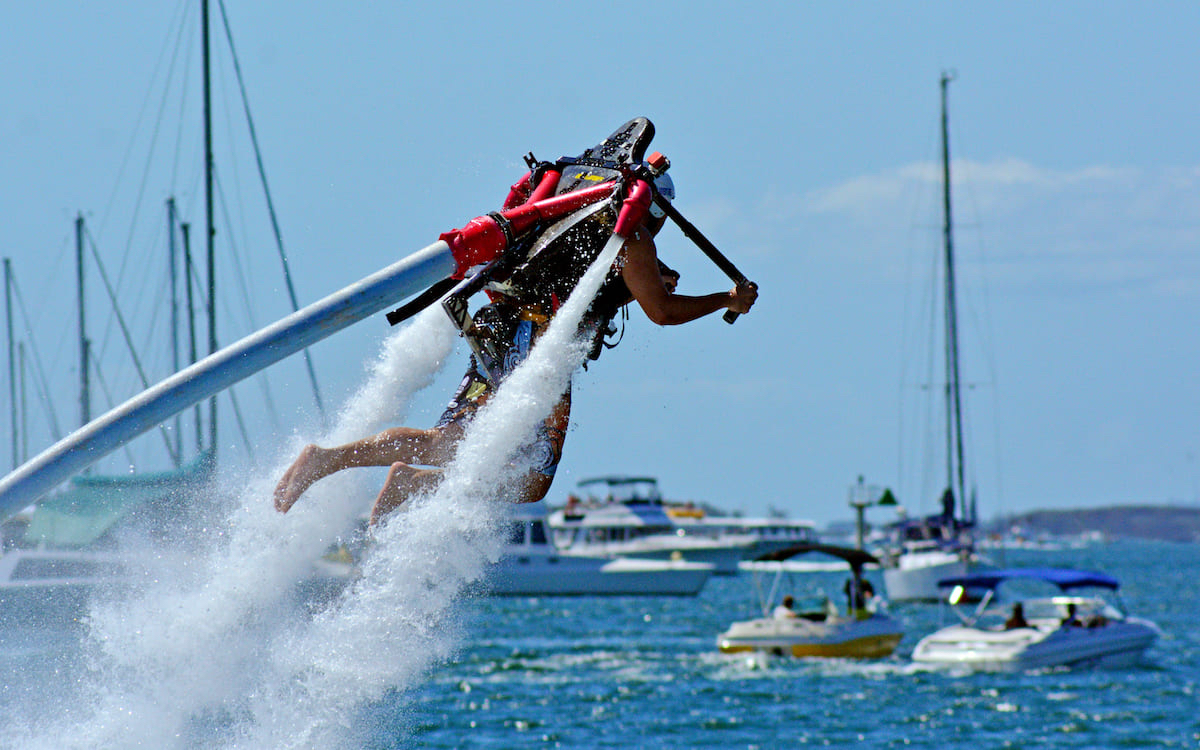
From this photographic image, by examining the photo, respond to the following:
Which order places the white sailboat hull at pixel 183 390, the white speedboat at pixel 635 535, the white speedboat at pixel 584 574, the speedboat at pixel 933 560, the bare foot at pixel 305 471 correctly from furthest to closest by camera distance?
1. the white speedboat at pixel 635 535
2. the white speedboat at pixel 584 574
3. the speedboat at pixel 933 560
4. the bare foot at pixel 305 471
5. the white sailboat hull at pixel 183 390

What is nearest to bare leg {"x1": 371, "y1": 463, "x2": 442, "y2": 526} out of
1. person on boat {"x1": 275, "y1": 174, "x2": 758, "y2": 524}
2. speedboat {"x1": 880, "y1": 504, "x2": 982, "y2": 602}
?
person on boat {"x1": 275, "y1": 174, "x2": 758, "y2": 524}

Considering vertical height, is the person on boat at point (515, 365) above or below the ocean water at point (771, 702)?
above

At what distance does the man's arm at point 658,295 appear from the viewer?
809cm

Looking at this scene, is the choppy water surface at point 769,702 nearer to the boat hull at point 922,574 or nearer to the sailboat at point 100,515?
the sailboat at point 100,515

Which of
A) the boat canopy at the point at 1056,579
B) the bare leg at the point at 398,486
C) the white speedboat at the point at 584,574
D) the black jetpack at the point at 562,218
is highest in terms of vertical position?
the black jetpack at the point at 562,218

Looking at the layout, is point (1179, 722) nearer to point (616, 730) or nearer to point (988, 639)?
point (988, 639)

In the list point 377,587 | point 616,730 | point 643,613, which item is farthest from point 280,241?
point 643,613

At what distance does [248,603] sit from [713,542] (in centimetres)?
9623

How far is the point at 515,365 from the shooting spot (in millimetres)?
8523

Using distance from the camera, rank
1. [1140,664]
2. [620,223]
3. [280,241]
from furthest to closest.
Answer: [1140,664] < [280,241] < [620,223]

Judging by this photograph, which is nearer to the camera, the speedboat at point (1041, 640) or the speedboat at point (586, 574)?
the speedboat at point (1041, 640)

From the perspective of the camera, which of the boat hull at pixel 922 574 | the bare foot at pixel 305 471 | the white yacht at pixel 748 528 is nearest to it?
the bare foot at pixel 305 471

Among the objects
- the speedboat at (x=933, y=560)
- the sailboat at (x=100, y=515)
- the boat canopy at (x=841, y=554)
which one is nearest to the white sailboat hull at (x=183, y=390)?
the sailboat at (x=100, y=515)

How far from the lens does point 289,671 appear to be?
888 cm
